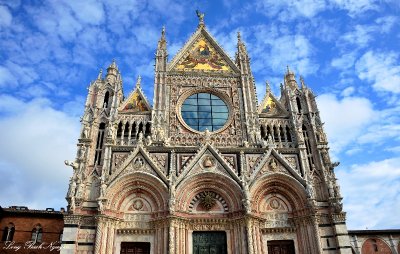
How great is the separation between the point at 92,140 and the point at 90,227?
15.6ft

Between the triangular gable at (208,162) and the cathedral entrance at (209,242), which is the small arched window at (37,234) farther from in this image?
the cathedral entrance at (209,242)

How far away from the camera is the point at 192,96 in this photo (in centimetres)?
2181

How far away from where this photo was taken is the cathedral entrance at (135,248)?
1639cm

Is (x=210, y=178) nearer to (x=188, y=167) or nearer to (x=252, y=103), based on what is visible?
(x=188, y=167)

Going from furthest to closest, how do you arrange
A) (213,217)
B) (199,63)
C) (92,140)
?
(199,63) < (92,140) < (213,217)

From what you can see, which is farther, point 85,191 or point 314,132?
point 314,132

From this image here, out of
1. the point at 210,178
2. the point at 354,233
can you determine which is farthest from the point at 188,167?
the point at 354,233

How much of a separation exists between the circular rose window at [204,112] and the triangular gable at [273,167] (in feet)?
12.0

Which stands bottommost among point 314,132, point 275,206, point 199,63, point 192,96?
point 275,206

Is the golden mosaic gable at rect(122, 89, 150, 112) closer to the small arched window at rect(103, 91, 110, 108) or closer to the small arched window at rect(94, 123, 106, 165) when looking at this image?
the small arched window at rect(103, 91, 110, 108)

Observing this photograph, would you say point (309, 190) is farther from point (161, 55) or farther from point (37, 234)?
point (37, 234)

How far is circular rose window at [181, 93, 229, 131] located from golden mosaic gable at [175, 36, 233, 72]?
2.16 m

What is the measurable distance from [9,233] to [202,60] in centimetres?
1683

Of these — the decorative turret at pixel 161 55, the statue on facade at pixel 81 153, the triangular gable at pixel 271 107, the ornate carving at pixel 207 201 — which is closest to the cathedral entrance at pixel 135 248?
the ornate carving at pixel 207 201
